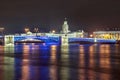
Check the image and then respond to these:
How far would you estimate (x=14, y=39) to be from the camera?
118 m

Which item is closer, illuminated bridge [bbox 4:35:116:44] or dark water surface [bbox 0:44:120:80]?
dark water surface [bbox 0:44:120:80]

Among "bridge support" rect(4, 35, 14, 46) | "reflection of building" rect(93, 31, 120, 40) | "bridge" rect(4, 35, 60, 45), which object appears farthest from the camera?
"reflection of building" rect(93, 31, 120, 40)

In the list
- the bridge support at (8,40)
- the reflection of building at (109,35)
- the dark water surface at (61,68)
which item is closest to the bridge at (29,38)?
the bridge support at (8,40)

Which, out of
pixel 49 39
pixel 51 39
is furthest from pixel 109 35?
pixel 49 39

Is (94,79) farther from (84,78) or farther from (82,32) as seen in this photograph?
(82,32)

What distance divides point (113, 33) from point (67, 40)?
104 ft

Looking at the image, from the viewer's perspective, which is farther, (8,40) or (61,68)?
(8,40)

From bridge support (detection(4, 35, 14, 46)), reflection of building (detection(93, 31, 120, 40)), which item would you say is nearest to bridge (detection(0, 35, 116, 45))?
bridge support (detection(4, 35, 14, 46))

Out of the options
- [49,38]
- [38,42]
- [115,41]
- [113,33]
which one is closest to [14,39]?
[49,38]

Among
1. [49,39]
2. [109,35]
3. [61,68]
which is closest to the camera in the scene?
[61,68]

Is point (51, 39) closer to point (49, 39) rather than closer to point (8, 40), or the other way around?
point (49, 39)

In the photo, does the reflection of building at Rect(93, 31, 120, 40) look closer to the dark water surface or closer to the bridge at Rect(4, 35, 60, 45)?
the bridge at Rect(4, 35, 60, 45)

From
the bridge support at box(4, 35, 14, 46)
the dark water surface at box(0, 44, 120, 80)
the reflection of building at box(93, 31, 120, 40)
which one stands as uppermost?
the reflection of building at box(93, 31, 120, 40)

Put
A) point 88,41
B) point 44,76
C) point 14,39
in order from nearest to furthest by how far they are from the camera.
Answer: point 44,76, point 14,39, point 88,41
